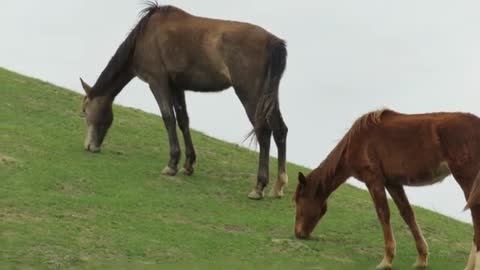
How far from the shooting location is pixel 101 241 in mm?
11180

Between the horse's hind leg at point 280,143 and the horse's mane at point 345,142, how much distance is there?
268cm

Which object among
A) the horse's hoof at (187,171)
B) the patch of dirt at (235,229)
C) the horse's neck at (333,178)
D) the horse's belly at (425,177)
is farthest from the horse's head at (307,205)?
the horse's hoof at (187,171)

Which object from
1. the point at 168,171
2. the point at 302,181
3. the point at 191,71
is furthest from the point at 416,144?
the point at 168,171

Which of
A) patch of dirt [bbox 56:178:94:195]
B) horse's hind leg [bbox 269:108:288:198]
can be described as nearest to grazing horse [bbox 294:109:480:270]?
horse's hind leg [bbox 269:108:288:198]

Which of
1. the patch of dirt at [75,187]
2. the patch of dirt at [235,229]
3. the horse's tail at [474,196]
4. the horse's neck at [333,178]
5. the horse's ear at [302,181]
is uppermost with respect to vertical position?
the horse's tail at [474,196]

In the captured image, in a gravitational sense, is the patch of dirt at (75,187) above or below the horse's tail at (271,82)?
below

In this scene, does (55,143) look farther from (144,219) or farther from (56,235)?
(56,235)

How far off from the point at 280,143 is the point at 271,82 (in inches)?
43.0

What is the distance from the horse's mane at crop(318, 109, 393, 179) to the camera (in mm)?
11523

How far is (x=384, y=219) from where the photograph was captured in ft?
37.1

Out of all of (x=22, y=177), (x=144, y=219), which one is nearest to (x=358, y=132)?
(x=144, y=219)

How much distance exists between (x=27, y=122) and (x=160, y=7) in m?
4.65

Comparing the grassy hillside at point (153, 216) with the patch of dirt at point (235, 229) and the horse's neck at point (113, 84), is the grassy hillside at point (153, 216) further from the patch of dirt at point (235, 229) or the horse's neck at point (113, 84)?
the horse's neck at point (113, 84)

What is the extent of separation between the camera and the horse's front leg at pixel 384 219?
11.2 meters
